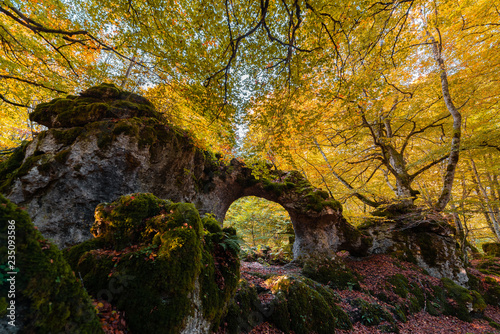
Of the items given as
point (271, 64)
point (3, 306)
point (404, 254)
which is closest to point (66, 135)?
point (3, 306)

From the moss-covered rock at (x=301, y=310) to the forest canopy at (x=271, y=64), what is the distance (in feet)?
12.8

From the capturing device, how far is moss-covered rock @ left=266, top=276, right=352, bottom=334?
3.85 meters

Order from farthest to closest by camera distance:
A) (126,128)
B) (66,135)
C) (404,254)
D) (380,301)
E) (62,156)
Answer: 1. (404,254)
2. (380,301)
3. (126,128)
4. (66,135)
5. (62,156)

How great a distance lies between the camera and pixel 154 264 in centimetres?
217

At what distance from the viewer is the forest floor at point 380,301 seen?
457 centimetres

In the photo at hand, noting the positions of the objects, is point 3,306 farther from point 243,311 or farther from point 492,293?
point 492,293

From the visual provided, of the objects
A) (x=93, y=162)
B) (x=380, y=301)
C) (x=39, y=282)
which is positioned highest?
(x=93, y=162)

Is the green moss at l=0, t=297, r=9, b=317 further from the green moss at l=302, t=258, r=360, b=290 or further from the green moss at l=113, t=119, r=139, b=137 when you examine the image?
the green moss at l=302, t=258, r=360, b=290

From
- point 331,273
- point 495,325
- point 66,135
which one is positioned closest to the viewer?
point 66,135

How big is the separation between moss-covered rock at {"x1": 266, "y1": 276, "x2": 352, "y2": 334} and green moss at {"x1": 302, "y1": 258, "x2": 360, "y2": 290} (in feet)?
5.84

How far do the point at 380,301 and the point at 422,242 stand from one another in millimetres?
4333

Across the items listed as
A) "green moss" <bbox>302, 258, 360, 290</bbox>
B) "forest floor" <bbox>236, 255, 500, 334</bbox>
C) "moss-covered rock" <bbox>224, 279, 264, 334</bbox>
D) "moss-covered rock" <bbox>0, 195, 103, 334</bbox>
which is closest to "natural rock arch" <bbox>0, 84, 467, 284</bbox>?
"green moss" <bbox>302, 258, 360, 290</bbox>

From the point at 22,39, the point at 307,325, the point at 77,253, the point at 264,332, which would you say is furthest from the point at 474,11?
the point at 22,39

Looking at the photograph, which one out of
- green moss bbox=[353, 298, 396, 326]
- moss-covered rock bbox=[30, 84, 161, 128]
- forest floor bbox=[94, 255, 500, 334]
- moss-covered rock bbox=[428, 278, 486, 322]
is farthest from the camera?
moss-covered rock bbox=[428, 278, 486, 322]
